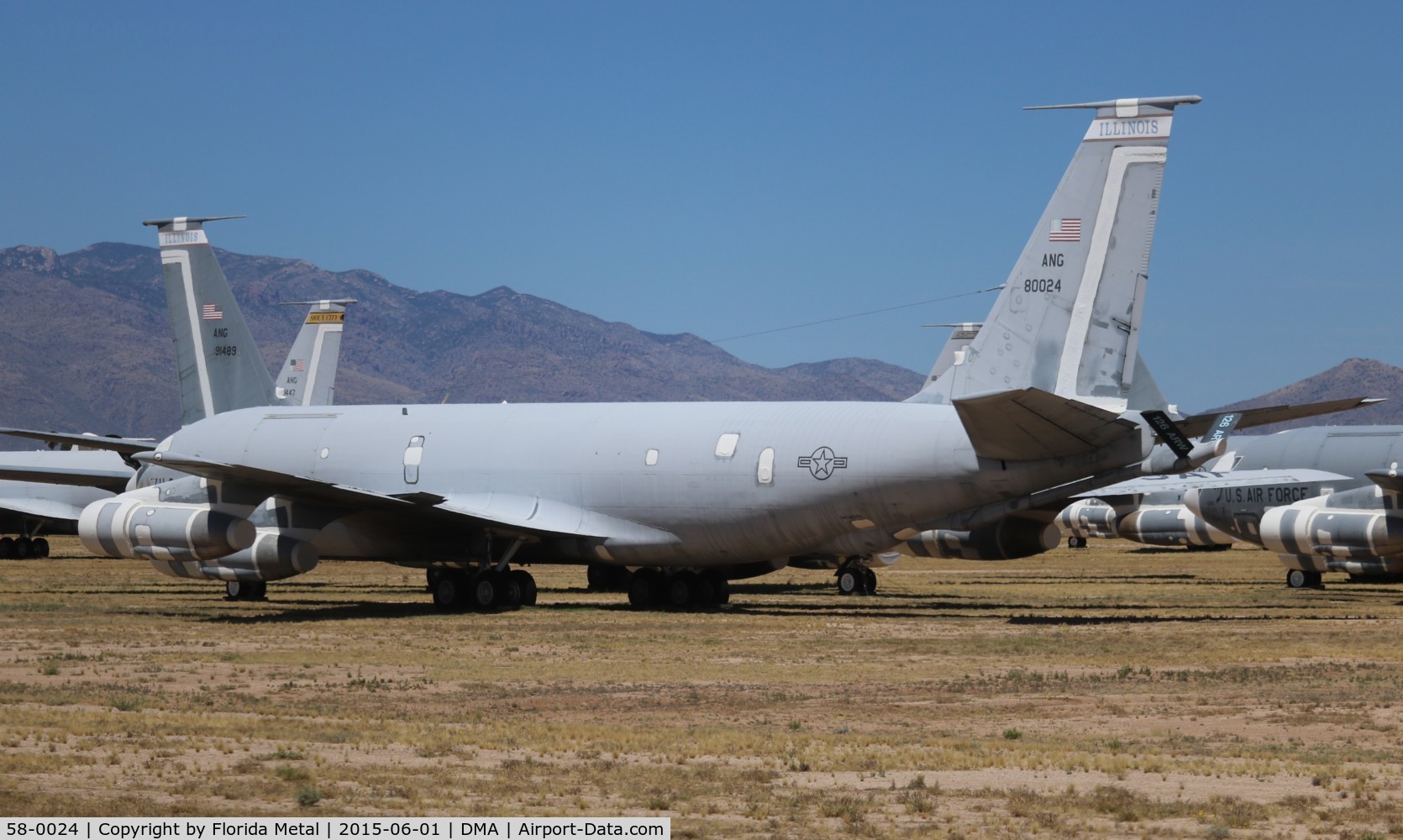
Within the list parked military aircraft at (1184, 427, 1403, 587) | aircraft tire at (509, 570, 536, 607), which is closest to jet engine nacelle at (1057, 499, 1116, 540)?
parked military aircraft at (1184, 427, 1403, 587)

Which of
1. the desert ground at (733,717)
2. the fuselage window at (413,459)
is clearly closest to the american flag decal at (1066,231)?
the desert ground at (733,717)

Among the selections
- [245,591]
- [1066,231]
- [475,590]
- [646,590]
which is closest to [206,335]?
[245,591]

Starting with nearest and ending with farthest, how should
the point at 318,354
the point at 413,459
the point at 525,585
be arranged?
1. the point at 525,585
2. the point at 413,459
3. the point at 318,354

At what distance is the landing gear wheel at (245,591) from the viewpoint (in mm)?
31547

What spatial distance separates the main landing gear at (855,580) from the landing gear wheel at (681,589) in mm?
6112

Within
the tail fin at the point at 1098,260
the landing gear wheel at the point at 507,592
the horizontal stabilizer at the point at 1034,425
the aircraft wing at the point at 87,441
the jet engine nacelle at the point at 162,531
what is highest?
the tail fin at the point at 1098,260

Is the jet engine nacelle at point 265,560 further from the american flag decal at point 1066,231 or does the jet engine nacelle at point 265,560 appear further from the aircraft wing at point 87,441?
the american flag decal at point 1066,231

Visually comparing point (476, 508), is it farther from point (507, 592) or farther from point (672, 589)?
point (672, 589)

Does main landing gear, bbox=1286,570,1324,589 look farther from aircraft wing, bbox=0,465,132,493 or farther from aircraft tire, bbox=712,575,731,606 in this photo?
aircraft wing, bbox=0,465,132,493

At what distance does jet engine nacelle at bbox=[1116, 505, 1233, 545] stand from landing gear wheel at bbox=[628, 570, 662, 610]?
2987 centimetres

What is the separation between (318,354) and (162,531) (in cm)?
2191

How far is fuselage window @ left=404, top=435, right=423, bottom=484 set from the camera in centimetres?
3016

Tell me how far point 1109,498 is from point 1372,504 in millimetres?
21801

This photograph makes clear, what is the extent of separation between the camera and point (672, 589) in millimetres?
29422
